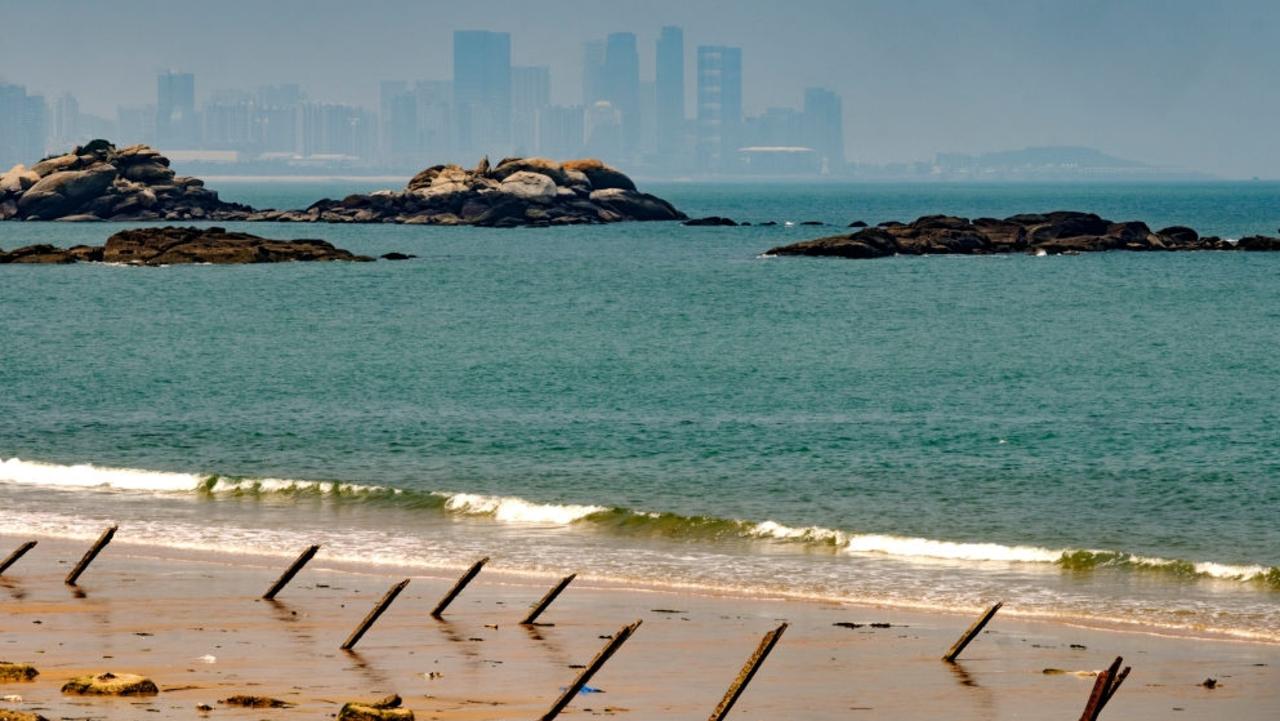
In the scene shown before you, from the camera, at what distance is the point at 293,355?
63344mm

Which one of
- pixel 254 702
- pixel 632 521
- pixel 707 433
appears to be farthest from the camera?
pixel 707 433

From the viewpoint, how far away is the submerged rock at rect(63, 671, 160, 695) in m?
19.2

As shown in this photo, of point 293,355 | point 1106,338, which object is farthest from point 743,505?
point 1106,338

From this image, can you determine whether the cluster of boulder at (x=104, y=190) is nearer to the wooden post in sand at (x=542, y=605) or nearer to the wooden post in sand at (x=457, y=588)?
the wooden post in sand at (x=457, y=588)

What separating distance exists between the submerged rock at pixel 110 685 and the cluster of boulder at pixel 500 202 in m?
149

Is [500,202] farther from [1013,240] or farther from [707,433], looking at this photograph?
[707,433]

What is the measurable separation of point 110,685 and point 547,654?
5.42 m

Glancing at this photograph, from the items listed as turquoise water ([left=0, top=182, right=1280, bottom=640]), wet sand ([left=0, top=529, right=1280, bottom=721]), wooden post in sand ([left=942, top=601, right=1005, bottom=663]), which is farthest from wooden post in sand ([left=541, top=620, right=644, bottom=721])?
turquoise water ([left=0, top=182, right=1280, bottom=640])

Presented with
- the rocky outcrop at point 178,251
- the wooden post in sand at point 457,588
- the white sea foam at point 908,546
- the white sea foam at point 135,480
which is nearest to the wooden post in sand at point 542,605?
the wooden post in sand at point 457,588

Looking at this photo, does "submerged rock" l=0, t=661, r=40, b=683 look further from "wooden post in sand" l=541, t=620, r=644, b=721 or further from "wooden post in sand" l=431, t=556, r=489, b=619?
"wooden post in sand" l=541, t=620, r=644, b=721

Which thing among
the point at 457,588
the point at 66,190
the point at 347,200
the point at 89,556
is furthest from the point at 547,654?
the point at 347,200

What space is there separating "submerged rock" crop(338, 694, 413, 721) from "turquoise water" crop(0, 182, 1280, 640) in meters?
10.1

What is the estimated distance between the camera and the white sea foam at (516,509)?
110 feet

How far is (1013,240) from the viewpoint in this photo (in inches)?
4823
